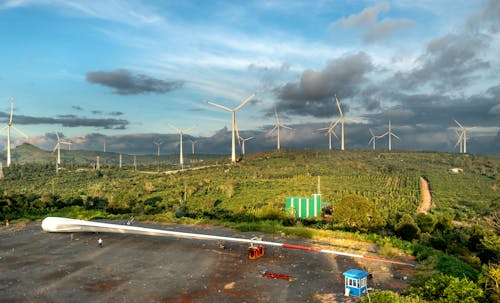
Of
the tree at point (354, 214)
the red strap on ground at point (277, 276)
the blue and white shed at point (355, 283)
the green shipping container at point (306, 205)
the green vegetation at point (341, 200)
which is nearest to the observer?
the blue and white shed at point (355, 283)

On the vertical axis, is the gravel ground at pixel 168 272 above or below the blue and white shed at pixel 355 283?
below

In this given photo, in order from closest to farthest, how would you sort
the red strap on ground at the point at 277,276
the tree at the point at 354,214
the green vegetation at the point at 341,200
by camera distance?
the red strap on ground at the point at 277,276, the green vegetation at the point at 341,200, the tree at the point at 354,214

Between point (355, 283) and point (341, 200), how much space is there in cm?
3037

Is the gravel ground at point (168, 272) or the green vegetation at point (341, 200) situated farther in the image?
the green vegetation at point (341, 200)

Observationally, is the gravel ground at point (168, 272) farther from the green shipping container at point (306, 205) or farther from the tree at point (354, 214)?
the green shipping container at point (306, 205)

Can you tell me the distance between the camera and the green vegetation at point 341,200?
1227 inches

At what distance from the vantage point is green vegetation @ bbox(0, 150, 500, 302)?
102 ft

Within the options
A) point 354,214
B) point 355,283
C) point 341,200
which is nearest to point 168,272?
point 355,283

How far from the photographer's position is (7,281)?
2541 cm

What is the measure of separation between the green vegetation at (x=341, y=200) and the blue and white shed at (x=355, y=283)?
216 cm

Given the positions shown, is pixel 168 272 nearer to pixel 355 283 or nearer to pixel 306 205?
pixel 355 283

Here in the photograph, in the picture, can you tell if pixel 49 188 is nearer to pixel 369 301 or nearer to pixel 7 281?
pixel 7 281

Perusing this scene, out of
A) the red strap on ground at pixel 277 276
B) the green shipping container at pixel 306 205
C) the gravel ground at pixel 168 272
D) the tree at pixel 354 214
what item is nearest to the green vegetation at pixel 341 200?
the tree at pixel 354 214

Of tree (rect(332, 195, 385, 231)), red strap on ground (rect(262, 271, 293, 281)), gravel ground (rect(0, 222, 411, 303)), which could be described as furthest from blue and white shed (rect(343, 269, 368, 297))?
tree (rect(332, 195, 385, 231))
